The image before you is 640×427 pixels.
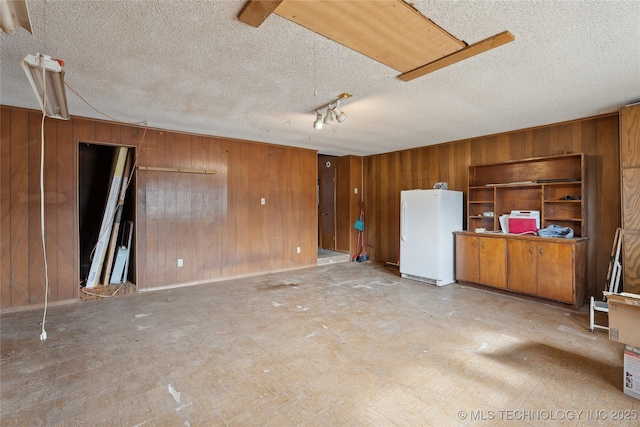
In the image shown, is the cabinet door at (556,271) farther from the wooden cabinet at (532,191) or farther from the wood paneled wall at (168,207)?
the wood paneled wall at (168,207)

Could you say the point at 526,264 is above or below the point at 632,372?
above

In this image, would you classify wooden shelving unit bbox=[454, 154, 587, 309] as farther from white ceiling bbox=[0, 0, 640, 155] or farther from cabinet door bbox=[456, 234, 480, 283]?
white ceiling bbox=[0, 0, 640, 155]

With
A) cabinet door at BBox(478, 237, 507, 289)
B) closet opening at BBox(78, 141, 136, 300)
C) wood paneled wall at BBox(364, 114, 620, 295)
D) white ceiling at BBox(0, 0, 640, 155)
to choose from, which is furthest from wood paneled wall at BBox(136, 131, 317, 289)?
cabinet door at BBox(478, 237, 507, 289)

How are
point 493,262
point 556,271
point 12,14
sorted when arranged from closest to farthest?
point 12,14, point 556,271, point 493,262

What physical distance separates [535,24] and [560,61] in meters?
0.72

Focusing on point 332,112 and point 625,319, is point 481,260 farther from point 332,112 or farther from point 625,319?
point 332,112

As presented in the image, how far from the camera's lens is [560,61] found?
7.95 ft

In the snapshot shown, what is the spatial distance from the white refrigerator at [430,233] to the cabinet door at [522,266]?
0.89 metres

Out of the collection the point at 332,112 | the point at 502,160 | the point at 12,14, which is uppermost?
the point at 332,112

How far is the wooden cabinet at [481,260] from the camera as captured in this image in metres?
4.44

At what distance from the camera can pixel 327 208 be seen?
25.3 ft

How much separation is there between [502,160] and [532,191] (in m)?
0.65

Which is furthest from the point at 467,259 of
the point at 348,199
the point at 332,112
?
the point at 332,112

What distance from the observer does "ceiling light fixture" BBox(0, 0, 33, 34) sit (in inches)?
52.4
